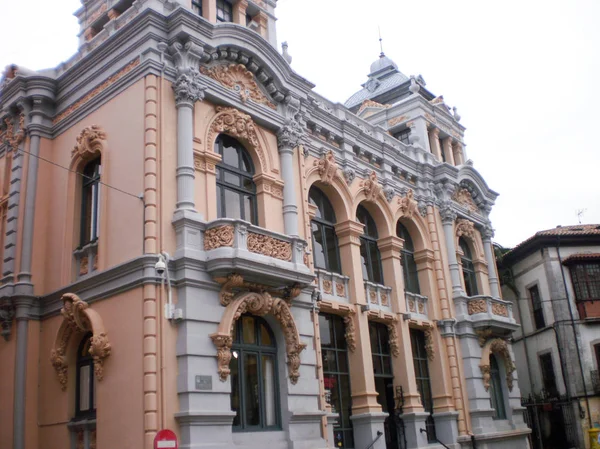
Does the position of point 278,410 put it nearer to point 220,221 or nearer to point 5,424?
point 220,221

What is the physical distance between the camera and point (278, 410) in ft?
57.4

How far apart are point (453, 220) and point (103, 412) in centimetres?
1816

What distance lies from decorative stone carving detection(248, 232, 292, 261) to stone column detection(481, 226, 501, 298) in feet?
53.0

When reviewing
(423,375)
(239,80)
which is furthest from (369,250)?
(239,80)

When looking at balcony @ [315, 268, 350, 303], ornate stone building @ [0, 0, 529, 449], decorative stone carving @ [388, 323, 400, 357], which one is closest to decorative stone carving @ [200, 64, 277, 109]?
ornate stone building @ [0, 0, 529, 449]

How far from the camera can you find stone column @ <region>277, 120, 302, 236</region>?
777 inches

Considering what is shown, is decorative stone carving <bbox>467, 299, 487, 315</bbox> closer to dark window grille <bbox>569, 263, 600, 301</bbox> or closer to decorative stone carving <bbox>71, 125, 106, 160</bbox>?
dark window grille <bbox>569, 263, 600, 301</bbox>

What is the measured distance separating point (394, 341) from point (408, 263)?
4.25 metres

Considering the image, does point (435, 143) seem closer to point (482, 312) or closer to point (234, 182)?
point (482, 312)

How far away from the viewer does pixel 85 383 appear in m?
17.2

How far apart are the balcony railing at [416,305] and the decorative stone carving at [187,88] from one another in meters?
11.9

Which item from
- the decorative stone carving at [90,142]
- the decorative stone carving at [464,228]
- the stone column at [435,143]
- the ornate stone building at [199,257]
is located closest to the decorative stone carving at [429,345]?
the ornate stone building at [199,257]

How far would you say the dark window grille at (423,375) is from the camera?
25.1 metres

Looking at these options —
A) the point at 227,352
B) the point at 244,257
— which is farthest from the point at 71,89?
the point at 227,352
